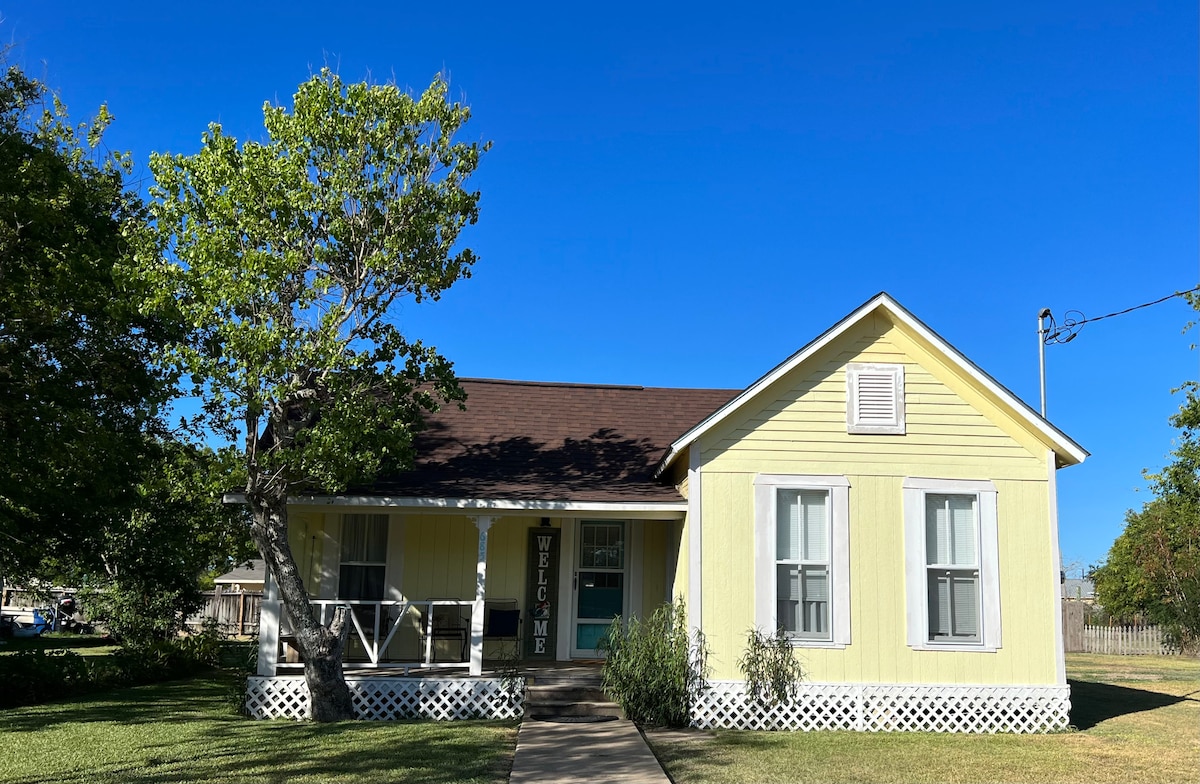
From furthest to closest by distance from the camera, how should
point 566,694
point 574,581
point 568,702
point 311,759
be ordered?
point 574,581
point 566,694
point 568,702
point 311,759

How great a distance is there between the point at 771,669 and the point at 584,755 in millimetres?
3100

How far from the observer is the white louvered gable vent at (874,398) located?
39.4 feet

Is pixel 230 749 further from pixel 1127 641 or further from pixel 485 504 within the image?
pixel 1127 641

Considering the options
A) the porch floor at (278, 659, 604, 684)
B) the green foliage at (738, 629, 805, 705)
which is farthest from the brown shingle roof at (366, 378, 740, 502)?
the porch floor at (278, 659, 604, 684)

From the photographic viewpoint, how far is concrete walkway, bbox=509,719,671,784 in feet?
27.3

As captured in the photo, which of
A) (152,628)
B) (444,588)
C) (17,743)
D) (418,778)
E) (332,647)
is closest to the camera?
(418,778)

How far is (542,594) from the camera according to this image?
47.2 feet

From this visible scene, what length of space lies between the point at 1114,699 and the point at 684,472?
8489 mm

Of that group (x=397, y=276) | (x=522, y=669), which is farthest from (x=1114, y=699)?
(x=397, y=276)

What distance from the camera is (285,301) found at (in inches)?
448

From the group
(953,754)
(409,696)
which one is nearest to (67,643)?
(409,696)

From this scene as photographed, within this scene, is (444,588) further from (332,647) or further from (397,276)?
(397,276)

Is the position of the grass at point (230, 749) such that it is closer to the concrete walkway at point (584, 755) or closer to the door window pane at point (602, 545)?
the concrete walkway at point (584, 755)

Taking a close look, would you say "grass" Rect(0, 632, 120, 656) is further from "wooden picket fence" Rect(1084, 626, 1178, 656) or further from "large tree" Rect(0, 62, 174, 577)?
"wooden picket fence" Rect(1084, 626, 1178, 656)
